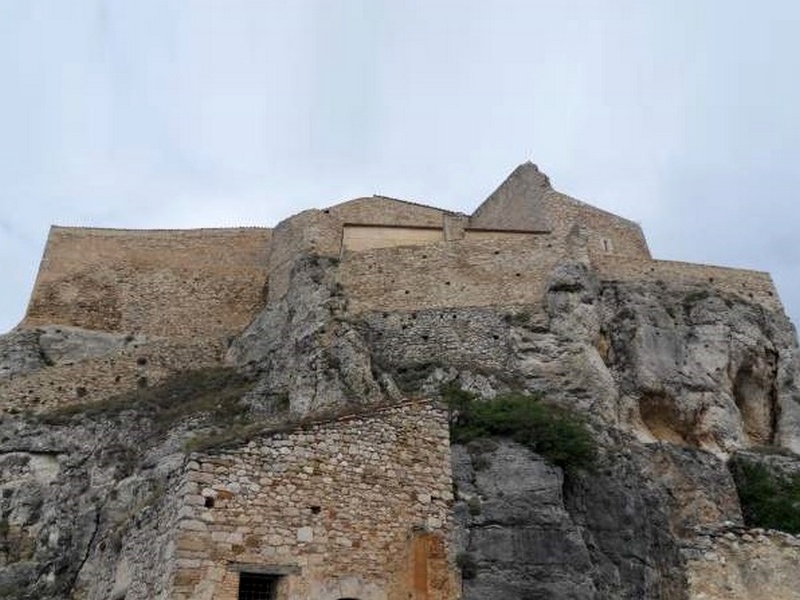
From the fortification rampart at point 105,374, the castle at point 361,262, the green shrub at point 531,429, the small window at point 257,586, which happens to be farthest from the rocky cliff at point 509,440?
the small window at point 257,586

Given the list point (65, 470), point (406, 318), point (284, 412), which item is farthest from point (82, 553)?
point (406, 318)

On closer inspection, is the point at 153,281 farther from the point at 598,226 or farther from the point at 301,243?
the point at 598,226

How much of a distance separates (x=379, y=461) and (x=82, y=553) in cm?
1064

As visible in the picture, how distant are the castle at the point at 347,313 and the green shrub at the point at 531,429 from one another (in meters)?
3.03

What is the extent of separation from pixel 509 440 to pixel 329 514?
16.2ft

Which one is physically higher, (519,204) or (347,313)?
(519,204)

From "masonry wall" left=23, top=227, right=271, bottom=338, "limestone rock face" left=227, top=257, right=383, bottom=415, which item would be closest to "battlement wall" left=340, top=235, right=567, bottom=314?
"limestone rock face" left=227, top=257, right=383, bottom=415

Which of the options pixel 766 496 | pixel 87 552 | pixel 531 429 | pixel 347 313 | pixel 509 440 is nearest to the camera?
pixel 509 440

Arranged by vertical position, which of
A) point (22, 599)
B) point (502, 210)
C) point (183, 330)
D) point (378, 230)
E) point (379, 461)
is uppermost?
point (502, 210)

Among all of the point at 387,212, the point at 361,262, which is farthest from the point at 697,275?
the point at 387,212

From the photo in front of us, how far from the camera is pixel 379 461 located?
11.3m

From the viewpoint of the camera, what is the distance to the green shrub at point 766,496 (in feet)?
67.1

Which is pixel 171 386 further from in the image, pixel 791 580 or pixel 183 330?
pixel 791 580

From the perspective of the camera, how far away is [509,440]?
14.7 m
